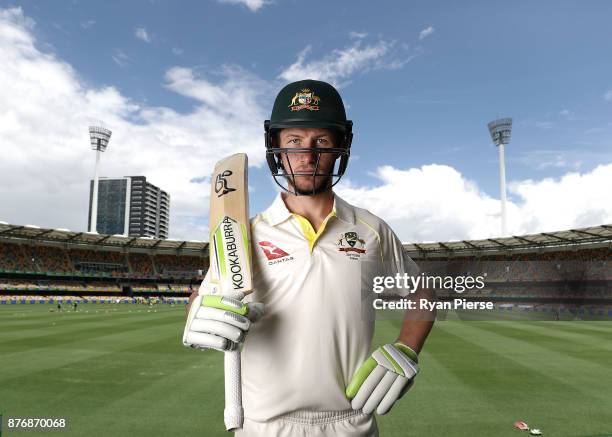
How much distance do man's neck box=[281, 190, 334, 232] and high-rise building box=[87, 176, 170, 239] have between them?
155493 mm

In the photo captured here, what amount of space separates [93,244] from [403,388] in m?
50.2

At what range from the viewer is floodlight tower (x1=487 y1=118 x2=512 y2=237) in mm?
64125

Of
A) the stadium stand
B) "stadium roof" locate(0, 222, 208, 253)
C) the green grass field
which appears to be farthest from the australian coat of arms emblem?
"stadium roof" locate(0, 222, 208, 253)

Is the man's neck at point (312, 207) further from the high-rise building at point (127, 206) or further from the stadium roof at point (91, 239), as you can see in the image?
the high-rise building at point (127, 206)

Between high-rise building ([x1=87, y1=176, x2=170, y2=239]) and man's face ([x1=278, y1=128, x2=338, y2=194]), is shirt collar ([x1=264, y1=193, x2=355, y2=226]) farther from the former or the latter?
high-rise building ([x1=87, y1=176, x2=170, y2=239])

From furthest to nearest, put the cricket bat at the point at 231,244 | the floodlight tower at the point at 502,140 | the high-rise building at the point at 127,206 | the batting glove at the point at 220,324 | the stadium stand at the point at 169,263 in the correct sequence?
the high-rise building at the point at 127,206 → the floodlight tower at the point at 502,140 → the stadium stand at the point at 169,263 → the cricket bat at the point at 231,244 → the batting glove at the point at 220,324

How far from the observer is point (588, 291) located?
110ft

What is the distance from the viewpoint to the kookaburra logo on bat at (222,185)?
5.45 feet

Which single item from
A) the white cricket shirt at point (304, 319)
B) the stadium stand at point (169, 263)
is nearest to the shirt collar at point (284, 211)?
the white cricket shirt at point (304, 319)

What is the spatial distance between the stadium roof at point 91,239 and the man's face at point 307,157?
120 ft

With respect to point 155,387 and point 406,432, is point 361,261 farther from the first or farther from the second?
point 155,387

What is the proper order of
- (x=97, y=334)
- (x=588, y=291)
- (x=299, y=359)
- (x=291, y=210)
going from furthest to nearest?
1. (x=588, y=291)
2. (x=97, y=334)
3. (x=291, y=210)
4. (x=299, y=359)

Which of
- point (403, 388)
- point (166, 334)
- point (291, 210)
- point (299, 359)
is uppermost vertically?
point (291, 210)

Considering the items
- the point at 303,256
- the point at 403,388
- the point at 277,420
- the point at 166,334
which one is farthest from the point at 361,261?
the point at 166,334
